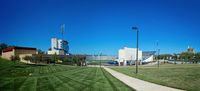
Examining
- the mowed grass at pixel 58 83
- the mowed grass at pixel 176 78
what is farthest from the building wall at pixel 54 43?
the mowed grass at pixel 58 83

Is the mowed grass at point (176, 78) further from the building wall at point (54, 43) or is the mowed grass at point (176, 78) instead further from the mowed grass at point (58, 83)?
the building wall at point (54, 43)

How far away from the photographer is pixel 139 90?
13625 millimetres

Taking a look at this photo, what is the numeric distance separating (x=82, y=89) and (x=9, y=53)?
324ft

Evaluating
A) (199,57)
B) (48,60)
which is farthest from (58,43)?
(199,57)

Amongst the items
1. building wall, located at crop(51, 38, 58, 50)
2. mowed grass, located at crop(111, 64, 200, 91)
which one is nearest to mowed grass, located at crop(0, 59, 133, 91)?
mowed grass, located at crop(111, 64, 200, 91)

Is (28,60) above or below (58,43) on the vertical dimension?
below

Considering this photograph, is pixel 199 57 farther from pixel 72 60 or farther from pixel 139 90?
pixel 139 90

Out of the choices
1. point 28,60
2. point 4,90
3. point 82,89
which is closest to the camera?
point 4,90

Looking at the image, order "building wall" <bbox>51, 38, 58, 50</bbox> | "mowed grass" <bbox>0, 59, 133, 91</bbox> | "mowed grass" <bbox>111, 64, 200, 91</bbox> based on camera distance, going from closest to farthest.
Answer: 1. "mowed grass" <bbox>0, 59, 133, 91</bbox>
2. "mowed grass" <bbox>111, 64, 200, 91</bbox>
3. "building wall" <bbox>51, 38, 58, 50</bbox>

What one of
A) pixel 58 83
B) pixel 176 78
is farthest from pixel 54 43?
pixel 58 83

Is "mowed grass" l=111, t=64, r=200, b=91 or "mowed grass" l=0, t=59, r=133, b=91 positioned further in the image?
"mowed grass" l=111, t=64, r=200, b=91

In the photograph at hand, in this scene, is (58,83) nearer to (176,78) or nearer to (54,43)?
(176,78)

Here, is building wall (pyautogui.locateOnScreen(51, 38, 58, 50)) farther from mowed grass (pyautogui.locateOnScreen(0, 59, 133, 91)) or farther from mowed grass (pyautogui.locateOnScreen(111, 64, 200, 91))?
mowed grass (pyautogui.locateOnScreen(0, 59, 133, 91))

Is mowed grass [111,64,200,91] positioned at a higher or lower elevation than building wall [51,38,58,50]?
lower
